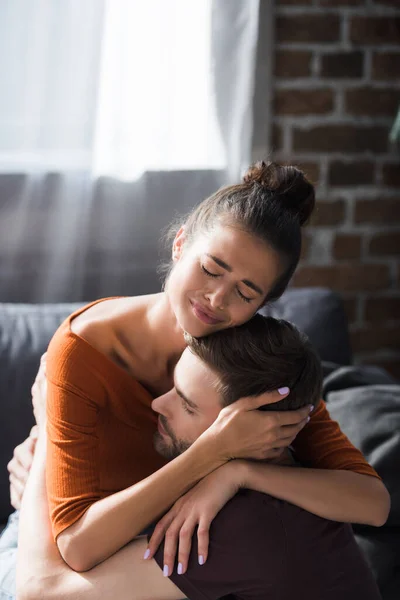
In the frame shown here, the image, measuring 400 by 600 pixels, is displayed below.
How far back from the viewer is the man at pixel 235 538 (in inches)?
41.4

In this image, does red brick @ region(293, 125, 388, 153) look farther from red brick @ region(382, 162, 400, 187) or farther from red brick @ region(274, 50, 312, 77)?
red brick @ region(274, 50, 312, 77)

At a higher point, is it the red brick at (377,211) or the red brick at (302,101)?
the red brick at (302,101)

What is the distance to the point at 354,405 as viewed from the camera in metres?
1.65

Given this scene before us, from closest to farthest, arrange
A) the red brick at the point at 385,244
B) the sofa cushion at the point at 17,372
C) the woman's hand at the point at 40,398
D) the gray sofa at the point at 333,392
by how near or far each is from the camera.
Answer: the woman's hand at the point at 40,398 < the gray sofa at the point at 333,392 < the sofa cushion at the point at 17,372 < the red brick at the point at 385,244

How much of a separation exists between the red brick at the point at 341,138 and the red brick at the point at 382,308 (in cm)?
49

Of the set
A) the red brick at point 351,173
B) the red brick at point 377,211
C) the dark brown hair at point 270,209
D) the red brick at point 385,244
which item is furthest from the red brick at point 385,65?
the dark brown hair at point 270,209

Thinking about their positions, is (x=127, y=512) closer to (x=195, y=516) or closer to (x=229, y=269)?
(x=195, y=516)

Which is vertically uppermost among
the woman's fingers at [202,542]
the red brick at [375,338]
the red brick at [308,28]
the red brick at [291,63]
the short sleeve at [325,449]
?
the red brick at [308,28]

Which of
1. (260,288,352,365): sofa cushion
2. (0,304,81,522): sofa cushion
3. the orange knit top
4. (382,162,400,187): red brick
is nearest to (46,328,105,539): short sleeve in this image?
the orange knit top

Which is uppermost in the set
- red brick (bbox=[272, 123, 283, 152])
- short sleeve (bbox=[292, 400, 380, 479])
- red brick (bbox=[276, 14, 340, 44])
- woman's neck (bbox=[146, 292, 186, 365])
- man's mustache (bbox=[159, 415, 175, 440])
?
red brick (bbox=[276, 14, 340, 44])

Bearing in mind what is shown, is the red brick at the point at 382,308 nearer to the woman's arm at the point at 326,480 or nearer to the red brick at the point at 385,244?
the red brick at the point at 385,244

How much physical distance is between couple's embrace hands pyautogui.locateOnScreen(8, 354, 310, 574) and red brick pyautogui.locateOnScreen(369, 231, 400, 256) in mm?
1296

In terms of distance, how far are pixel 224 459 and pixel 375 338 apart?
143 centimetres

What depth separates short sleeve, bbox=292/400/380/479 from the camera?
1297mm
